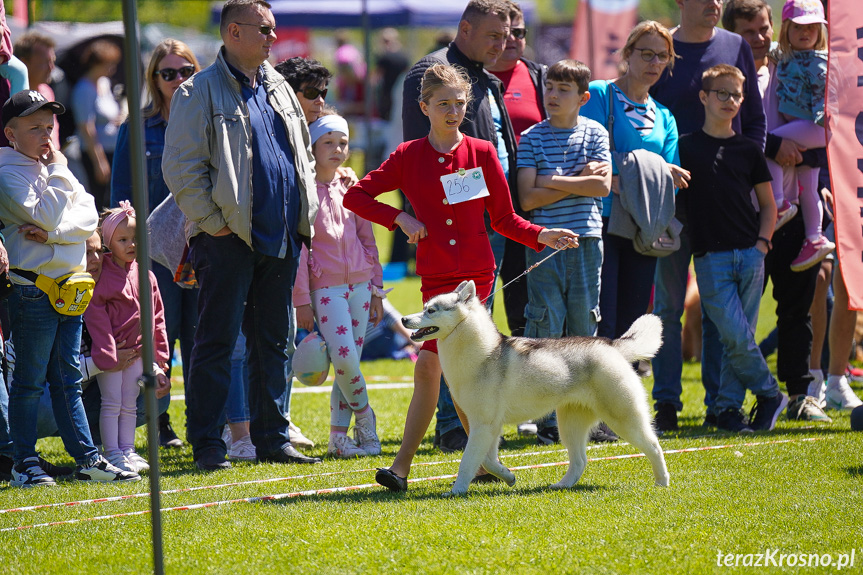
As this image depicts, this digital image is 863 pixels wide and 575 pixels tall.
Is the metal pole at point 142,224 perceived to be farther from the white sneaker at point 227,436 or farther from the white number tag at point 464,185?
the white sneaker at point 227,436

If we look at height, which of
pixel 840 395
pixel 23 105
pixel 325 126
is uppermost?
pixel 23 105

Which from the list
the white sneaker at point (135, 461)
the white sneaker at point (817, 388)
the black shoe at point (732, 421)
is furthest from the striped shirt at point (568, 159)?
the white sneaker at point (135, 461)

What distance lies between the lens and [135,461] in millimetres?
6266

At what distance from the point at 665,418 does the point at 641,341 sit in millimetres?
2071

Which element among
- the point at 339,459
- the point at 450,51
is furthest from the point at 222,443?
the point at 450,51

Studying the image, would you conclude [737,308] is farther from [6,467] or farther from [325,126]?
[6,467]

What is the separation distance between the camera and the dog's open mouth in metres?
5.12

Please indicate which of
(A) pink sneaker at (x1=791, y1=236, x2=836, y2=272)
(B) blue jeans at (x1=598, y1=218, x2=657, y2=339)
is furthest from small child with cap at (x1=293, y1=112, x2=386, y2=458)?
(A) pink sneaker at (x1=791, y1=236, x2=836, y2=272)

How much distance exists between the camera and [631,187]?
22.7 ft

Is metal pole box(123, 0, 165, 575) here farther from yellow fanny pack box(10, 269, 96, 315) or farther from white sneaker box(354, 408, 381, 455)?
white sneaker box(354, 408, 381, 455)

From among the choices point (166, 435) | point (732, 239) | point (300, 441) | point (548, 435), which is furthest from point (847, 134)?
point (166, 435)

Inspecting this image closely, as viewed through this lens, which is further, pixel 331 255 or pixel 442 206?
pixel 331 255

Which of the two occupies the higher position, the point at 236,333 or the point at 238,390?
the point at 236,333

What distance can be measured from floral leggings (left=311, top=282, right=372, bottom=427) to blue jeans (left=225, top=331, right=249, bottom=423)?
54 centimetres
